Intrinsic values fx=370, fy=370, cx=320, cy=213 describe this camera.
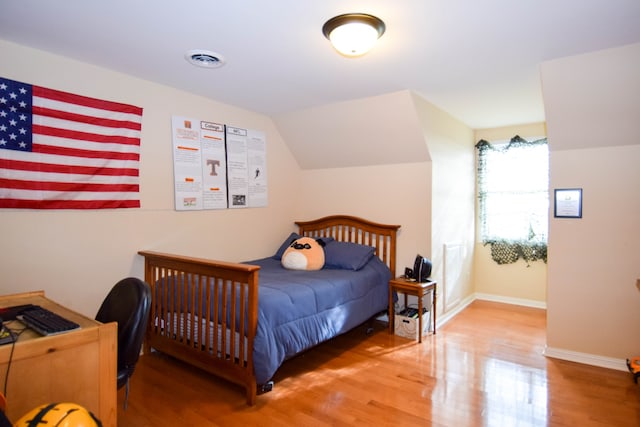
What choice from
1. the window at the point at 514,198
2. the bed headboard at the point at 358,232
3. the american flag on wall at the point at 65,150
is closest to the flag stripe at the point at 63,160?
the american flag on wall at the point at 65,150

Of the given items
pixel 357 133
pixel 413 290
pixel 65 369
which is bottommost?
pixel 413 290

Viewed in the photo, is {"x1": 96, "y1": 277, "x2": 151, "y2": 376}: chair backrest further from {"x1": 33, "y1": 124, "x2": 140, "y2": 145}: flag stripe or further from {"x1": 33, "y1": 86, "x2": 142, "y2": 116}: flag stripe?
{"x1": 33, "y1": 86, "x2": 142, "y2": 116}: flag stripe

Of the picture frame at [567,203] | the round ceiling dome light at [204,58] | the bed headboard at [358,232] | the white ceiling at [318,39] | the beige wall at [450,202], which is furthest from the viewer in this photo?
the bed headboard at [358,232]

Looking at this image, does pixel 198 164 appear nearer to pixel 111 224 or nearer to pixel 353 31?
pixel 111 224

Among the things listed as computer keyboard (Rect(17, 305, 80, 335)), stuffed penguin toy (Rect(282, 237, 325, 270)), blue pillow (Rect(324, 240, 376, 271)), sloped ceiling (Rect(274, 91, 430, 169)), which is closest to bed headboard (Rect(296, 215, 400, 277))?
blue pillow (Rect(324, 240, 376, 271))

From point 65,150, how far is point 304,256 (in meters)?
2.03

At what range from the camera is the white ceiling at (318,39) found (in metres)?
1.85

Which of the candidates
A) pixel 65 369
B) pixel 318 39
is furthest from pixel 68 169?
pixel 318 39

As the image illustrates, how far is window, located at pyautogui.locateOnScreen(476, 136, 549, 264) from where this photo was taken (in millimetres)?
4266

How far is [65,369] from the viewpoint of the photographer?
4.59ft

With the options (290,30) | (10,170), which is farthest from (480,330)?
(10,170)

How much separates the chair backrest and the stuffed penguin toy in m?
1.73

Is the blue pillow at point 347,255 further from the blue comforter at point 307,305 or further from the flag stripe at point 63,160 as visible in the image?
the flag stripe at point 63,160

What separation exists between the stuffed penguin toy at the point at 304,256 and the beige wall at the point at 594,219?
6.41 feet
